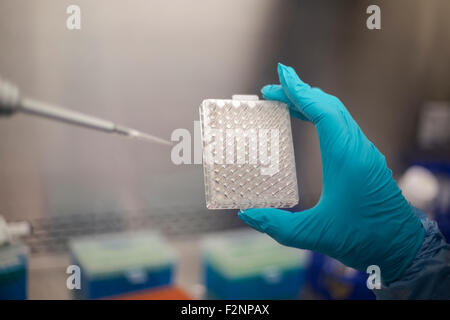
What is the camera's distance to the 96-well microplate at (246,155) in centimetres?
89

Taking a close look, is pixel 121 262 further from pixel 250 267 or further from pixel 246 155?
pixel 246 155

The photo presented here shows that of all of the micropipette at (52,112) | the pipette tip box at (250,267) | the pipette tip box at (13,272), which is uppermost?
the micropipette at (52,112)

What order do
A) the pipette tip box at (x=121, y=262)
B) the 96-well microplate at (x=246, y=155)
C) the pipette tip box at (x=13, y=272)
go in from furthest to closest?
the pipette tip box at (x=121, y=262), the pipette tip box at (x=13, y=272), the 96-well microplate at (x=246, y=155)

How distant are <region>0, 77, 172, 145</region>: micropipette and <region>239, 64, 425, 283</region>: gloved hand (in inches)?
22.0

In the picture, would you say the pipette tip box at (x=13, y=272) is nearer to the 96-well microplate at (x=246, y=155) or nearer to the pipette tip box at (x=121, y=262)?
the pipette tip box at (x=121, y=262)

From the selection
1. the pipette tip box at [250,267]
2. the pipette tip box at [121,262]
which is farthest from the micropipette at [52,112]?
the pipette tip box at [250,267]

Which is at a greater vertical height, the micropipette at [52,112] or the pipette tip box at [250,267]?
the micropipette at [52,112]

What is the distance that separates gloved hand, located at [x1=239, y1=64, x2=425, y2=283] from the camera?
93 cm

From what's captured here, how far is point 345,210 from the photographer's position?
0.95 metres

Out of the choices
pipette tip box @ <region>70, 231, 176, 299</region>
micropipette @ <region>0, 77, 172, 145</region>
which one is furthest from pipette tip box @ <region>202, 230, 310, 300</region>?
micropipette @ <region>0, 77, 172, 145</region>

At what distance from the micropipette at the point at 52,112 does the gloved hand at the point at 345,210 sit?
1.83 ft

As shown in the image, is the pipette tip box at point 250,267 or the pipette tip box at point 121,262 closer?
the pipette tip box at point 121,262

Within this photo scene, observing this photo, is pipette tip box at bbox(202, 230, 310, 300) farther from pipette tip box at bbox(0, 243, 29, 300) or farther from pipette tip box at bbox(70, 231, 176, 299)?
pipette tip box at bbox(0, 243, 29, 300)
